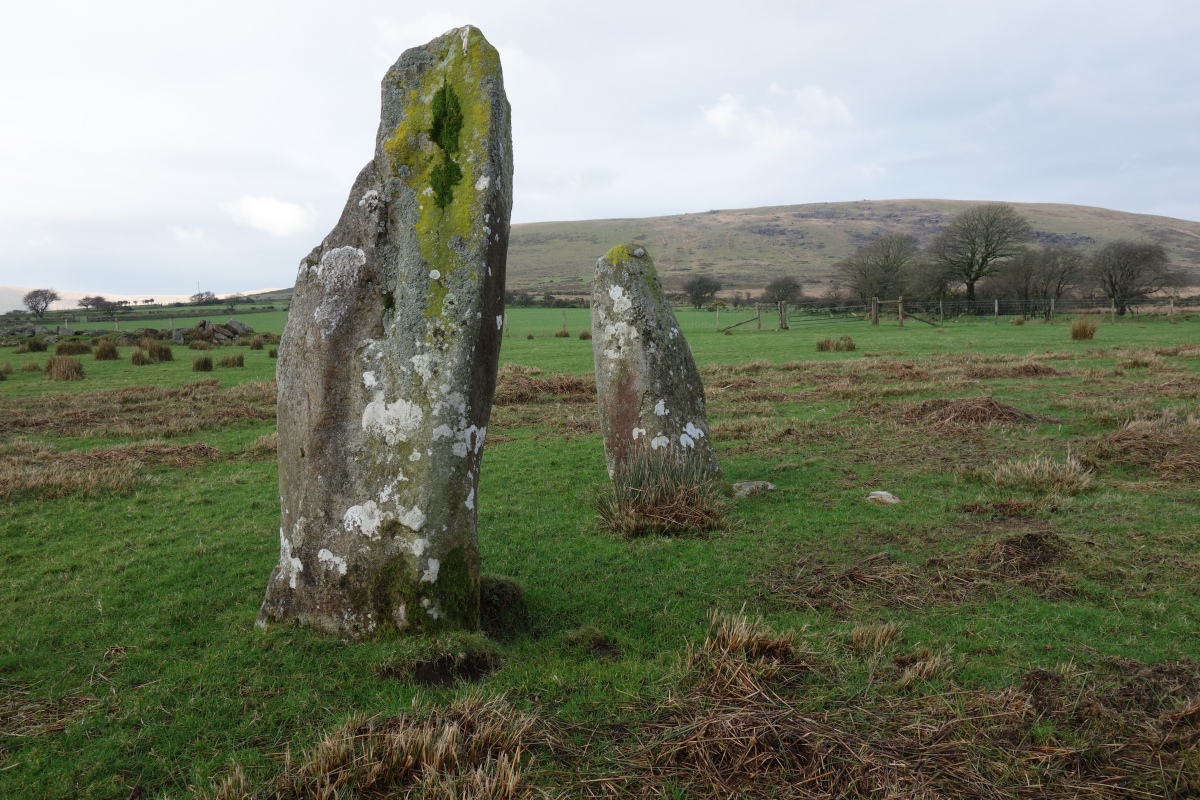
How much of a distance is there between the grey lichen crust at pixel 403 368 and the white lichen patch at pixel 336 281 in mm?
10

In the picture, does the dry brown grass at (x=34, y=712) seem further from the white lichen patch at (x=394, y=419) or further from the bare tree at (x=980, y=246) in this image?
the bare tree at (x=980, y=246)

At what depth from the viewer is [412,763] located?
10.9 ft

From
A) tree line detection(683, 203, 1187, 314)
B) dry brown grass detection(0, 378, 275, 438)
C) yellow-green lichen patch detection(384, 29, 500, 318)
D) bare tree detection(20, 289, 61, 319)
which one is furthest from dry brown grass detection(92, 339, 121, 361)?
bare tree detection(20, 289, 61, 319)

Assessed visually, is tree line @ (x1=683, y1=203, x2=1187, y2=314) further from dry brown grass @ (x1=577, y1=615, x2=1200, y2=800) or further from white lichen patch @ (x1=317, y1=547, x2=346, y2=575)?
white lichen patch @ (x1=317, y1=547, x2=346, y2=575)

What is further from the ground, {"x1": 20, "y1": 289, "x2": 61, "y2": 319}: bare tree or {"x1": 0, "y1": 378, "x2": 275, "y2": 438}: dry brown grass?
{"x1": 20, "y1": 289, "x2": 61, "y2": 319}: bare tree

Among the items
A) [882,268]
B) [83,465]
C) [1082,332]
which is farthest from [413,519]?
[882,268]

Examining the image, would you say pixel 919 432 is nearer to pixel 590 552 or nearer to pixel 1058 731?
pixel 590 552

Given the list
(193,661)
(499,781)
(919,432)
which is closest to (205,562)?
(193,661)

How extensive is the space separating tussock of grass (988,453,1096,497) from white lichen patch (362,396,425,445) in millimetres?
7440

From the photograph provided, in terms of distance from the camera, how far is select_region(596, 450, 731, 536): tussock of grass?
7762mm

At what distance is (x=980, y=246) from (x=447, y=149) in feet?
200

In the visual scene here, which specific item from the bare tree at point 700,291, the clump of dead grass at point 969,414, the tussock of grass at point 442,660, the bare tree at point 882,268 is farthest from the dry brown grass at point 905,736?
the bare tree at point 700,291

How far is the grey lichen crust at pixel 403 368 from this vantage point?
491cm

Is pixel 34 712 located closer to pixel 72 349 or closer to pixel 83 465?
pixel 83 465
